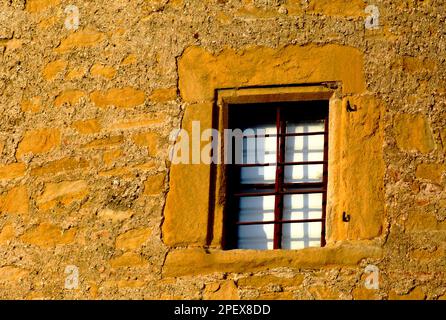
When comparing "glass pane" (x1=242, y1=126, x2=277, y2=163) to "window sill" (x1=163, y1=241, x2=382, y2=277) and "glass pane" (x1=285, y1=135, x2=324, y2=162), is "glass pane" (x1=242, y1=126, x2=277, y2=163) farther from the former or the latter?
"window sill" (x1=163, y1=241, x2=382, y2=277)

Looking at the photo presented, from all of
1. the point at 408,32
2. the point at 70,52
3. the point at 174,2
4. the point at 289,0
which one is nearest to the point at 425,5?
the point at 408,32

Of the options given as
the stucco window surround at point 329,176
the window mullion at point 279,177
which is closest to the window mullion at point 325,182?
the stucco window surround at point 329,176

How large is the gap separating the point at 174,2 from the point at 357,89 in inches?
42.0

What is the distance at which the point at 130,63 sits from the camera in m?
7.08

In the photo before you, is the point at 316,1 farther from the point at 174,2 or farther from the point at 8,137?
the point at 8,137

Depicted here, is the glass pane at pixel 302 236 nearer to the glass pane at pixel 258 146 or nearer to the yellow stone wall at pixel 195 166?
the yellow stone wall at pixel 195 166

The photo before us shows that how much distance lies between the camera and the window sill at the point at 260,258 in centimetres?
662

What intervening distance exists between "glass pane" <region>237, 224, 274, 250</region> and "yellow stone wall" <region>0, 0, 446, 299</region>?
0.20 meters

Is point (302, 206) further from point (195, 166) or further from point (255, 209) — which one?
point (195, 166)

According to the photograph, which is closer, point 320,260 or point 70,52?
point 320,260

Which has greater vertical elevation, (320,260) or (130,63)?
(130,63)
